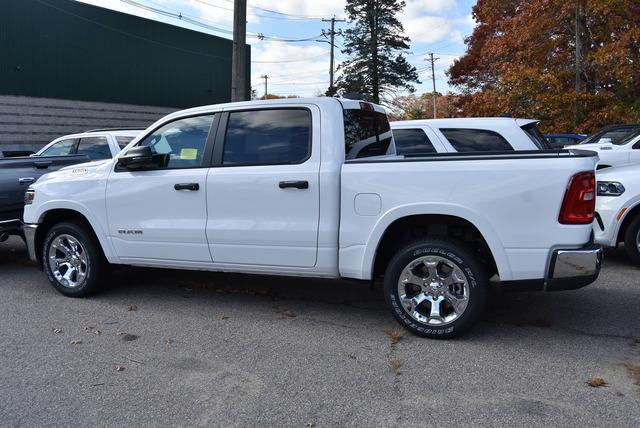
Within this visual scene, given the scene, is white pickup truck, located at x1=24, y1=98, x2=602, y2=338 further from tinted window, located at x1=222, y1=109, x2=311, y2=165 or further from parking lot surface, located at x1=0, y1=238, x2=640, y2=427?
parking lot surface, located at x1=0, y1=238, x2=640, y2=427

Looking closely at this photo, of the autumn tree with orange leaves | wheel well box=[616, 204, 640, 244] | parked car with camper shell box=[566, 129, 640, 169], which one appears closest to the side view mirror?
wheel well box=[616, 204, 640, 244]

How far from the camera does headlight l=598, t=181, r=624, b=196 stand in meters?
6.63

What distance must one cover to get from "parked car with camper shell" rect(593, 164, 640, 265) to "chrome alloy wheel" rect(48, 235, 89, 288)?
5.89 m

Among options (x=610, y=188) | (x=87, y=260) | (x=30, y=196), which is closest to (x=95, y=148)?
(x=30, y=196)

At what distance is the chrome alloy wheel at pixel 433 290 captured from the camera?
14.0ft

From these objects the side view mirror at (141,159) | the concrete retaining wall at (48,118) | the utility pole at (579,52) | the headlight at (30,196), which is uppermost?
the utility pole at (579,52)

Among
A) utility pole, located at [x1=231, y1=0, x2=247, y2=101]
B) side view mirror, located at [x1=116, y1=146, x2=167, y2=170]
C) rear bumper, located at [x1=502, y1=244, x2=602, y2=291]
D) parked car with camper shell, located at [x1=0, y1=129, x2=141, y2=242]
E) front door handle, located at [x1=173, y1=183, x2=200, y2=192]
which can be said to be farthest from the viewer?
utility pole, located at [x1=231, y1=0, x2=247, y2=101]

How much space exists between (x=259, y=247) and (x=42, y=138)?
2076cm

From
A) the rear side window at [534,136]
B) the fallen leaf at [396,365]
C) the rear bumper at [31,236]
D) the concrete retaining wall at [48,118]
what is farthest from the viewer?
the concrete retaining wall at [48,118]

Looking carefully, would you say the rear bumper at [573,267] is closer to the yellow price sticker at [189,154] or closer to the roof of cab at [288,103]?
the roof of cab at [288,103]

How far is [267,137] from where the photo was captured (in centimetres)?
489

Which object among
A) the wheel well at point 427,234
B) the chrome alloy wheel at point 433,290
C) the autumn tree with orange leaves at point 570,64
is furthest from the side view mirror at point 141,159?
the autumn tree with orange leaves at point 570,64

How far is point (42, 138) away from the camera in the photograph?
2227 cm

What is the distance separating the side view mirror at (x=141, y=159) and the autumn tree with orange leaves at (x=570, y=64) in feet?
50.2
